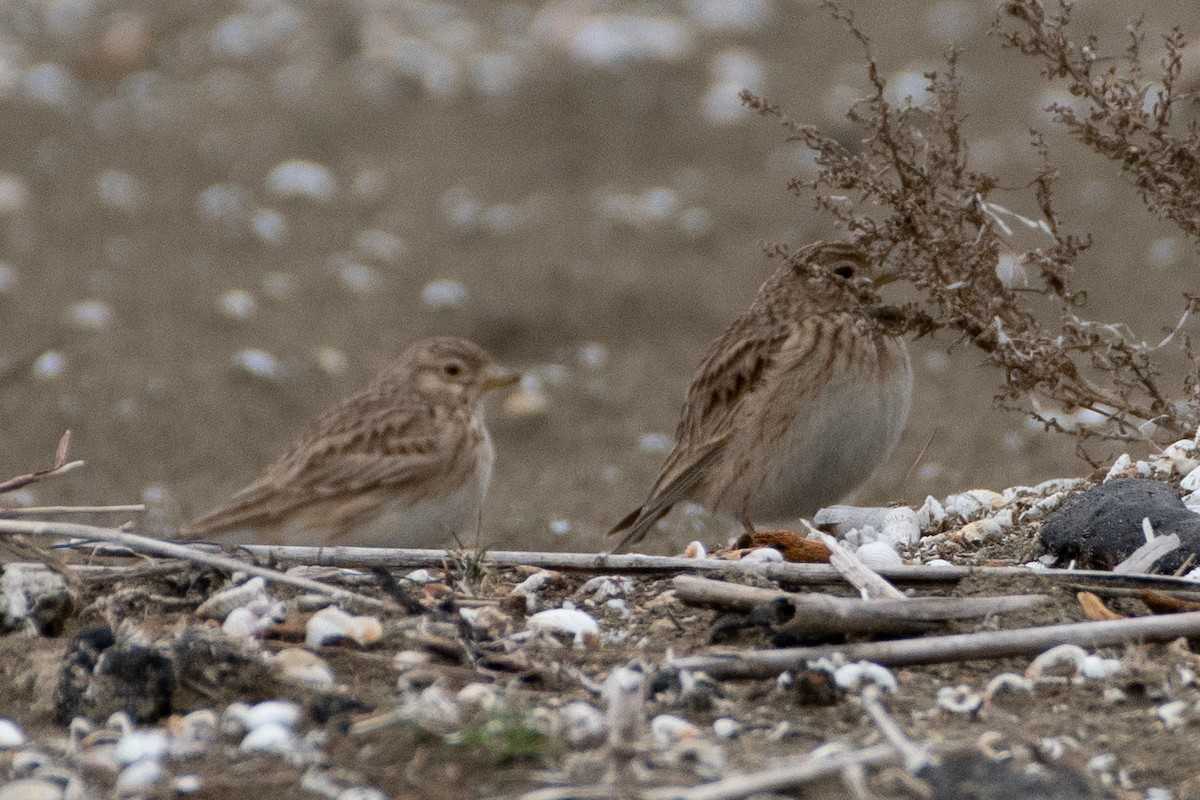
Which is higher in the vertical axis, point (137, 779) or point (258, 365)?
point (258, 365)

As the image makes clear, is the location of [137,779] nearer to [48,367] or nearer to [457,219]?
[48,367]

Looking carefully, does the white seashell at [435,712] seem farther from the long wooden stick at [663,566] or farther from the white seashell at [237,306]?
the white seashell at [237,306]

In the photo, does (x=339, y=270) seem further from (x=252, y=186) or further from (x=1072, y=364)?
(x=1072, y=364)

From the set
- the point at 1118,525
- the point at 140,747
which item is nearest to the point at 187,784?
the point at 140,747

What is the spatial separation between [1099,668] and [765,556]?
1106 millimetres

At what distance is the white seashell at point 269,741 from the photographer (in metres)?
3.14

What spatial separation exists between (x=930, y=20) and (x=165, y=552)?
13619 millimetres

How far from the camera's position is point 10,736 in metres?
3.34

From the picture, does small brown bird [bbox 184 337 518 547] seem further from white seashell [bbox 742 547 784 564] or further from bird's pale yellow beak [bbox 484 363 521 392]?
white seashell [bbox 742 547 784 564]

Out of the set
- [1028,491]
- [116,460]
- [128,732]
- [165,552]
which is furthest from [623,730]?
[116,460]

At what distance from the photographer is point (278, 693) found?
3393 millimetres

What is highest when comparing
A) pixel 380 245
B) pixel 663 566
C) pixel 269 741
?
pixel 380 245

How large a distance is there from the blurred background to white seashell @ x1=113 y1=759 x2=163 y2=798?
356 centimetres

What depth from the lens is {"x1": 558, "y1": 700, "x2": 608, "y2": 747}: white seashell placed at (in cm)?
307
